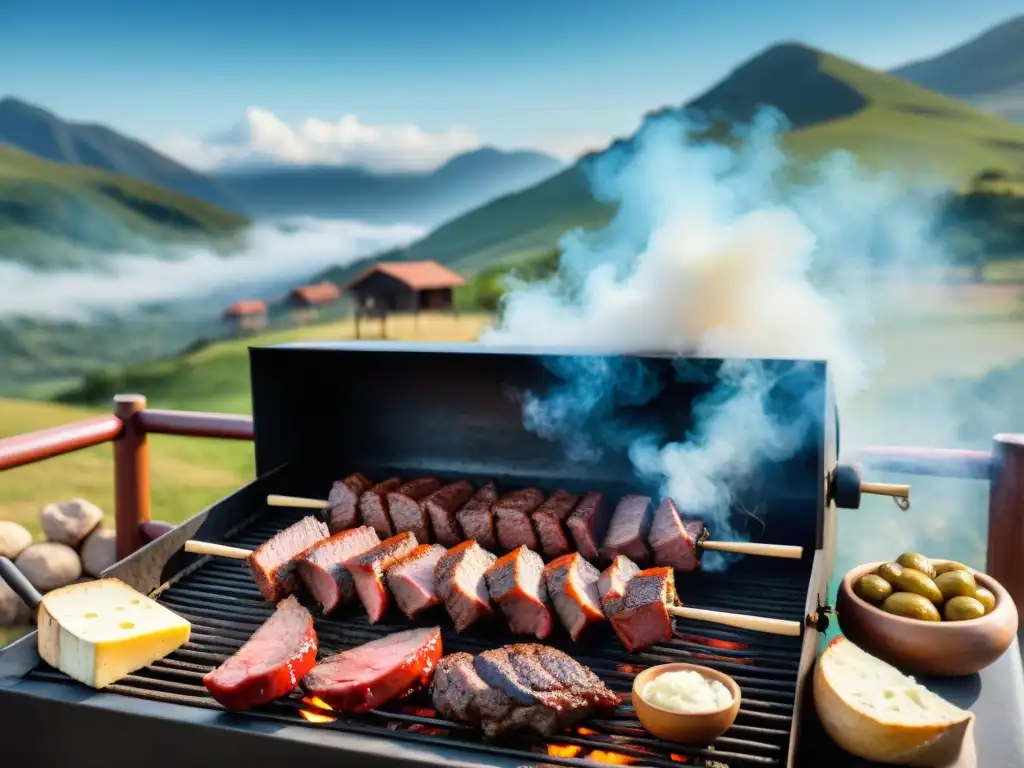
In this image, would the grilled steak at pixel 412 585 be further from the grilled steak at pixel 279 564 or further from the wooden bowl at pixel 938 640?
the wooden bowl at pixel 938 640

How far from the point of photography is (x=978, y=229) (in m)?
11.0

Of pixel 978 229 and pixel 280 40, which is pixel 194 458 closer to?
pixel 280 40

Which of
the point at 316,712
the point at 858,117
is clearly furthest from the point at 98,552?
the point at 858,117

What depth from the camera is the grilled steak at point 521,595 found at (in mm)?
2646

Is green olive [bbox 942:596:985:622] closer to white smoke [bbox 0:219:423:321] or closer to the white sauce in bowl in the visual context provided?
the white sauce in bowl

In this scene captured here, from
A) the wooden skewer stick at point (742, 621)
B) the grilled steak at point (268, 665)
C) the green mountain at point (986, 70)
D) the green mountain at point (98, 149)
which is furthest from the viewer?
the green mountain at point (98, 149)

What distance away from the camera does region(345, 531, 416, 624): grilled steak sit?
2791 millimetres

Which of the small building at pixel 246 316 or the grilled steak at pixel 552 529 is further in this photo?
the small building at pixel 246 316

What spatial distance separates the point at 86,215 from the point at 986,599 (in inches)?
619

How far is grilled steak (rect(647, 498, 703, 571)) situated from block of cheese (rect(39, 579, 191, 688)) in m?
1.64

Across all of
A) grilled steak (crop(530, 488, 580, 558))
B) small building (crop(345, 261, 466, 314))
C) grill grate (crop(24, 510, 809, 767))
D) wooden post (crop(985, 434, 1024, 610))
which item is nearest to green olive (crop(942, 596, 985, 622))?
grill grate (crop(24, 510, 809, 767))

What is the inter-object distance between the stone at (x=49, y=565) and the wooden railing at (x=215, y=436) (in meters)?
1.55

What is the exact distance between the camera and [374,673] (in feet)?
7.36

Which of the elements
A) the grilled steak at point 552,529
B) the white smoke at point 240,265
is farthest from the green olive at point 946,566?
the white smoke at point 240,265
